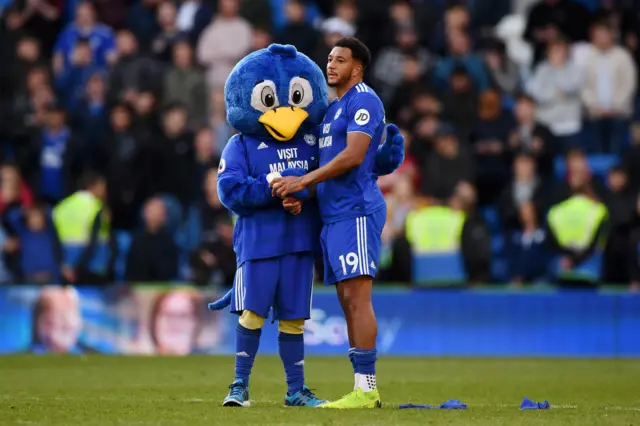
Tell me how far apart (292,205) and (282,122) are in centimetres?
64

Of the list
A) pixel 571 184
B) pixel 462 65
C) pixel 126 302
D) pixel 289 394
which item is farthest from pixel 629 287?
pixel 289 394

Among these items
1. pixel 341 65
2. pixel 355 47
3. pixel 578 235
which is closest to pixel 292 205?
pixel 341 65

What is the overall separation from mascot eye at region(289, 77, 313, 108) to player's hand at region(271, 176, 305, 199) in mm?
704

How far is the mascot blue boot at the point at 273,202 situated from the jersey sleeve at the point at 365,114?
0.26m

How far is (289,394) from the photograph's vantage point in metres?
9.75

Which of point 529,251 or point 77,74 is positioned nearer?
point 529,251

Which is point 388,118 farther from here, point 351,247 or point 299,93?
point 351,247

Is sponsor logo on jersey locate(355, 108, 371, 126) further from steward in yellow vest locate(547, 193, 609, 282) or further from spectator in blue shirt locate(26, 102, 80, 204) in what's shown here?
spectator in blue shirt locate(26, 102, 80, 204)

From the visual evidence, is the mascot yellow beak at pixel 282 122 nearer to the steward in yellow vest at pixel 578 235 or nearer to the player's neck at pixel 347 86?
the player's neck at pixel 347 86

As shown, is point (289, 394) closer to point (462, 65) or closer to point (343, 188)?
point (343, 188)

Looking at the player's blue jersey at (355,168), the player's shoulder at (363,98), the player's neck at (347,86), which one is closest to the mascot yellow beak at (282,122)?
the player's blue jersey at (355,168)

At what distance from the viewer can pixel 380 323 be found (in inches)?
659

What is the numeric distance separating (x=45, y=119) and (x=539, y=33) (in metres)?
7.27

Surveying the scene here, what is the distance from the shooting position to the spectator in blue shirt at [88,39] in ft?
67.5
